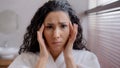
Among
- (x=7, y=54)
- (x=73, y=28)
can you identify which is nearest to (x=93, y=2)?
(x=7, y=54)

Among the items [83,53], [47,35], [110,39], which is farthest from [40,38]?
[110,39]

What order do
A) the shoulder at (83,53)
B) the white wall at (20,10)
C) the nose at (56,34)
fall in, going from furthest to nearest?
1. the white wall at (20,10)
2. the shoulder at (83,53)
3. the nose at (56,34)

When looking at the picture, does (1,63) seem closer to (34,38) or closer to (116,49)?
(34,38)

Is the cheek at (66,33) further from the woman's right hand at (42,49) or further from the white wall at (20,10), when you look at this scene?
the white wall at (20,10)

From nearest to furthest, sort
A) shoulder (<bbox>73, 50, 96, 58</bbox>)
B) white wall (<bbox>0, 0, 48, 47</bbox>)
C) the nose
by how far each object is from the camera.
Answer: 1. the nose
2. shoulder (<bbox>73, 50, 96, 58</bbox>)
3. white wall (<bbox>0, 0, 48, 47</bbox>)

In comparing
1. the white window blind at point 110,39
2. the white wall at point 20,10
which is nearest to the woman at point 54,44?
the white window blind at point 110,39

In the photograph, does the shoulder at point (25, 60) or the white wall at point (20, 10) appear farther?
the white wall at point (20, 10)

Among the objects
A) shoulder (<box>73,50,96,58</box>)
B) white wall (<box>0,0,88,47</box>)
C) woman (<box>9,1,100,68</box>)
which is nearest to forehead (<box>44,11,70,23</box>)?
woman (<box>9,1,100,68</box>)

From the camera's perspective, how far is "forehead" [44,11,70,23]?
1151 millimetres

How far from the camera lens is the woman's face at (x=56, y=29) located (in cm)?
115

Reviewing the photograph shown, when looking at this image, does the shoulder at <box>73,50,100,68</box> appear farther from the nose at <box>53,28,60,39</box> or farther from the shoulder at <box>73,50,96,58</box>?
the nose at <box>53,28,60,39</box>

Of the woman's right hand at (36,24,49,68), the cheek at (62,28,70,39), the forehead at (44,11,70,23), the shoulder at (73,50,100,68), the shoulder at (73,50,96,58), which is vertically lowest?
the shoulder at (73,50,100,68)

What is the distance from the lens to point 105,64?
1.61 m

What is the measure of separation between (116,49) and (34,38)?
1.82 ft
